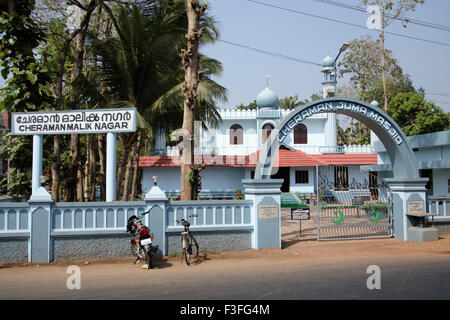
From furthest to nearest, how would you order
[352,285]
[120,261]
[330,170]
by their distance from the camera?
[330,170]
[120,261]
[352,285]

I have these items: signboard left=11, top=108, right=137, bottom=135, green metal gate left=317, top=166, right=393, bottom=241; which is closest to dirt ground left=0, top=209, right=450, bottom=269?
green metal gate left=317, top=166, right=393, bottom=241

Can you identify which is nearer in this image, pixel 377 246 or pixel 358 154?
pixel 377 246

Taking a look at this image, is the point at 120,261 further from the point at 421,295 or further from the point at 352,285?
the point at 421,295

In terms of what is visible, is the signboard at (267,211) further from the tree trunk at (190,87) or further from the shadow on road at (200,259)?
the tree trunk at (190,87)

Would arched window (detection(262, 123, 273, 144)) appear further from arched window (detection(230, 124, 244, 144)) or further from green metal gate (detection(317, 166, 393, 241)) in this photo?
green metal gate (detection(317, 166, 393, 241))

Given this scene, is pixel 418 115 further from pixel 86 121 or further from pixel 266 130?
pixel 86 121

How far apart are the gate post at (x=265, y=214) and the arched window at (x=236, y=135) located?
741 inches

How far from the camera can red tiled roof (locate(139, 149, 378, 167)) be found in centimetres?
2442

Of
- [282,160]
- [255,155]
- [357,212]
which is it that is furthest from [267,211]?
[255,155]

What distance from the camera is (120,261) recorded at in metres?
8.81

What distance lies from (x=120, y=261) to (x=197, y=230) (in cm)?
186

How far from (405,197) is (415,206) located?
40cm

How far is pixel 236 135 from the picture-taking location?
28781mm
